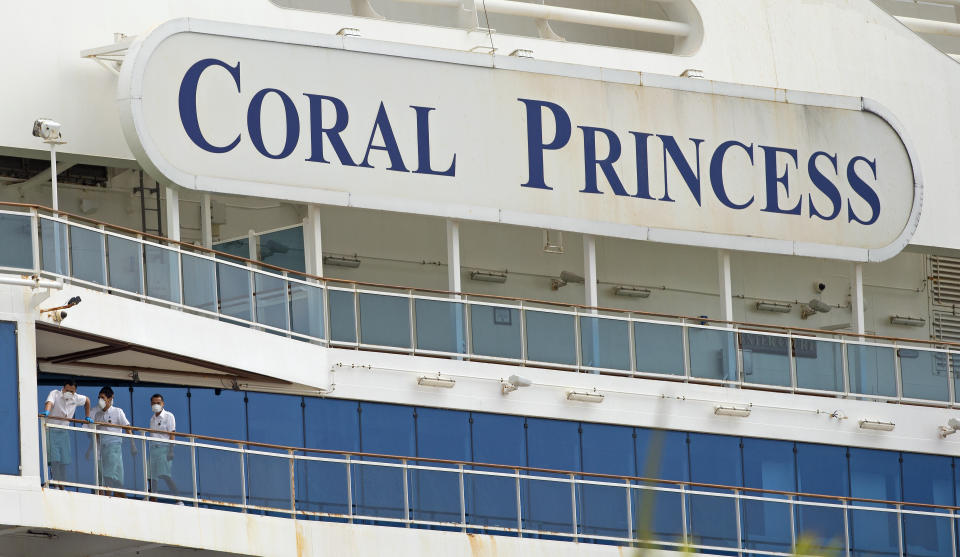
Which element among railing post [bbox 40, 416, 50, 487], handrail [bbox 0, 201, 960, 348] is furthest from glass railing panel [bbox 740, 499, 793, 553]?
railing post [bbox 40, 416, 50, 487]

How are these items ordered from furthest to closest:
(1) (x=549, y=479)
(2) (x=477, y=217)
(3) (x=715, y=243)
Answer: (3) (x=715, y=243)
(2) (x=477, y=217)
(1) (x=549, y=479)

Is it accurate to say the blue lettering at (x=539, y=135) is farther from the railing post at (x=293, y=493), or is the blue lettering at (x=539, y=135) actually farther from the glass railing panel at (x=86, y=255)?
the glass railing panel at (x=86, y=255)

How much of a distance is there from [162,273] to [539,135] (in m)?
7.22

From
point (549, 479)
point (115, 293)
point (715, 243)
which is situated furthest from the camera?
point (715, 243)

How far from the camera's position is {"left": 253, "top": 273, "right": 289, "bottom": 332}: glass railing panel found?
89.7 ft

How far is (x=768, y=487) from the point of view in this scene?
31.1 metres

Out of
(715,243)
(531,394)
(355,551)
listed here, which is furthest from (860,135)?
(355,551)

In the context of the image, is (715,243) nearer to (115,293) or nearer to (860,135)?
(860,135)

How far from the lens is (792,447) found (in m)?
31.5

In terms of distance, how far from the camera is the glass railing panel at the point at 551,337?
29.8m

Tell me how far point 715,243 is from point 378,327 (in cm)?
617

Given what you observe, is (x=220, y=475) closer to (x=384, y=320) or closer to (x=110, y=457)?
(x=110, y=457)

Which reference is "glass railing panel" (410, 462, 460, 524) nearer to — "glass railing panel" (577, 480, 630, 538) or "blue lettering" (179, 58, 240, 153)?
"glass railing panel" (577, 480, 630, 538)

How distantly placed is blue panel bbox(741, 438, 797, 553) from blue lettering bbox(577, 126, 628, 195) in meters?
4.30
